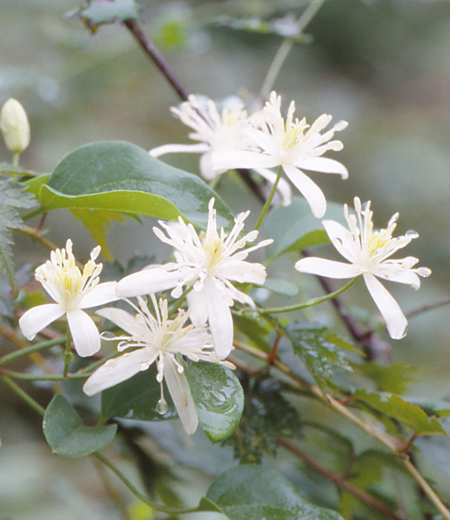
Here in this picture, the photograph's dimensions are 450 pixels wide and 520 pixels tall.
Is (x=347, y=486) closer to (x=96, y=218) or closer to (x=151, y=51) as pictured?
(x=96, y=218)

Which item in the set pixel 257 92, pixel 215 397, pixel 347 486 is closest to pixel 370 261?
pixel 215 397

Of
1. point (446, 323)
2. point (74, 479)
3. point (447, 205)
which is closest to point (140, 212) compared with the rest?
point (74, 479)

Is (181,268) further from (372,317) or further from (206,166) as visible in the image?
(372,317)

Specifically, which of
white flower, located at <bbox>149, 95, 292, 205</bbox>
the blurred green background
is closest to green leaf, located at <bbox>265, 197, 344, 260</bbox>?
white flower, located at <bbox>149, 95, 292, 205</bbox>

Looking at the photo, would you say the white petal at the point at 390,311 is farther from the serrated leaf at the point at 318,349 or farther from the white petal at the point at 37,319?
the white petal at the point at 37,319

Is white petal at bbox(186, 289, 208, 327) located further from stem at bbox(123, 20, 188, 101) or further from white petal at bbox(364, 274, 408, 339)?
stem at bbox(123, 20, 188, 101)
